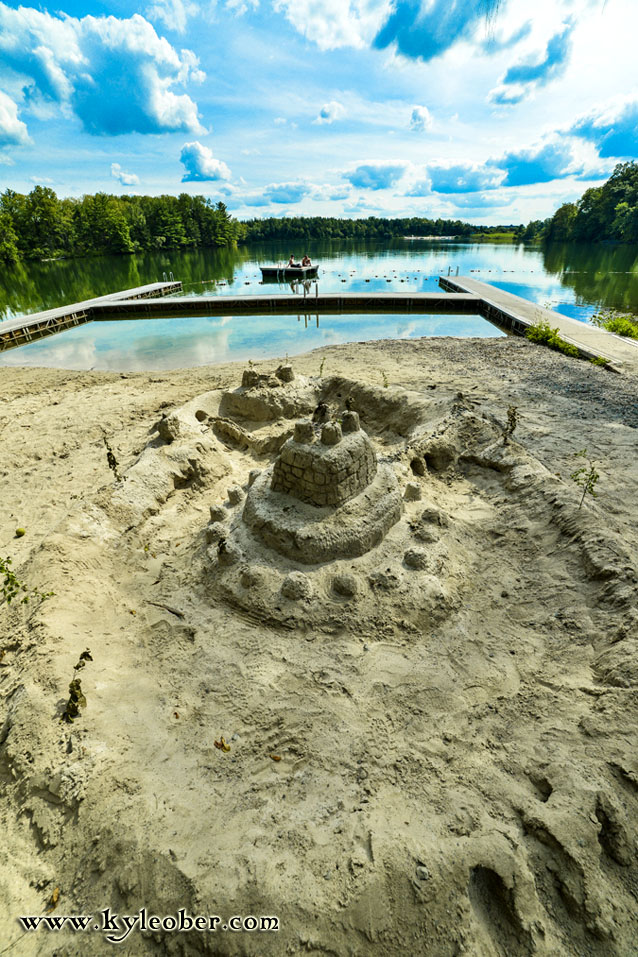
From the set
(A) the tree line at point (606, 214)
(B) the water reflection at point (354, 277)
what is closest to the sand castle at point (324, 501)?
(B) the water reflection at point (354, 277)

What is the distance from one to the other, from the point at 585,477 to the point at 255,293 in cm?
2822

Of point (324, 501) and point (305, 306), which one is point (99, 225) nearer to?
point (305, 306)

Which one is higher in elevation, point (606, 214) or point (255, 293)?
point (606, 214)

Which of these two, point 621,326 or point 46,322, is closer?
point 621,326

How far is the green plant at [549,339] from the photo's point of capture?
1508cm

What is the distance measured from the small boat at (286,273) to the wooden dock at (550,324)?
11774 millimetres

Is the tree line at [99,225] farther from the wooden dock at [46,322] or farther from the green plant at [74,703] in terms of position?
the green plant at [74,703]

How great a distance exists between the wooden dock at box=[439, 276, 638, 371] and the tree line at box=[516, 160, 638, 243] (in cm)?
4120

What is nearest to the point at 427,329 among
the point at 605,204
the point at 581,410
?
the point at 581,410

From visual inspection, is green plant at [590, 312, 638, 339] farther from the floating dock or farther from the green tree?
the green tree

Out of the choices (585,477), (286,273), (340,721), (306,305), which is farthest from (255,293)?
(340,721)

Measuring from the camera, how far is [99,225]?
58781 millimetres

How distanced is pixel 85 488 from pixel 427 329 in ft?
60.8

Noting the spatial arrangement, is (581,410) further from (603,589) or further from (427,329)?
(427,329)
